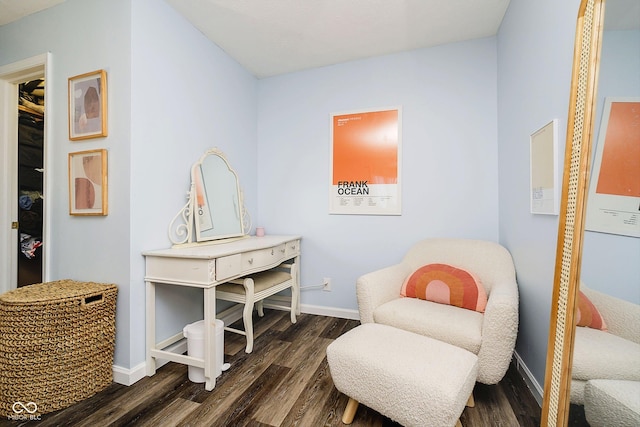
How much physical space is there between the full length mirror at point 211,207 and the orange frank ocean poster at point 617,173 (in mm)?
2116

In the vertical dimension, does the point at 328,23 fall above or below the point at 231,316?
above

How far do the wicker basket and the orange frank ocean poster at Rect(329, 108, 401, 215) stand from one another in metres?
1.94

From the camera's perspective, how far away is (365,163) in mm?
2641

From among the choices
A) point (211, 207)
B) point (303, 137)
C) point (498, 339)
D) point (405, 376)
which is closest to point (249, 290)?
point (211, 207)

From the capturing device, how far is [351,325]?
2.56 m

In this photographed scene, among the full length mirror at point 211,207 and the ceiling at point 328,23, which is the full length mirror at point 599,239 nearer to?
the ceiling at point 328,23

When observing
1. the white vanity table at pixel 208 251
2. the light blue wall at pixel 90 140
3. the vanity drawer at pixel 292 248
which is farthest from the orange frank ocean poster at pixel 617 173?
the light blue wall at pixel 90 140

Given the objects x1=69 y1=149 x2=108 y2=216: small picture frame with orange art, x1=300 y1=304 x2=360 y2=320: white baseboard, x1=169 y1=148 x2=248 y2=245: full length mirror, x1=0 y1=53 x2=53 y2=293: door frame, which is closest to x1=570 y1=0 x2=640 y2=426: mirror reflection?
x1=300 y1=304 x2=360 y2=320: white baseboard

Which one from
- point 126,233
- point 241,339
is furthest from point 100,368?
point 241,339

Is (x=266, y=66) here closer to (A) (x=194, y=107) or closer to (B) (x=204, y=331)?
(A) (x=194, y=107)

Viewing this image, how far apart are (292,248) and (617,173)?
2.20 meters

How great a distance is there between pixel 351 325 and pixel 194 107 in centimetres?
221

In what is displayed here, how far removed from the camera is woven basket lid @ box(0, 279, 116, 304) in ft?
4.73

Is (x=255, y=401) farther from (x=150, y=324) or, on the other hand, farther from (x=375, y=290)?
(x=375, y=290)
